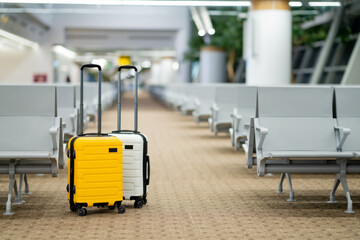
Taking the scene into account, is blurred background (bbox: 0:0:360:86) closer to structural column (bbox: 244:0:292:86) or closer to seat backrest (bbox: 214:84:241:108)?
structural column (bbox: 244:0:292:86)

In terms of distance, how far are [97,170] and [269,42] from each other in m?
12.1

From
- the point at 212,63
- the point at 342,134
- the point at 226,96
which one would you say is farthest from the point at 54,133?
the point at 212,63

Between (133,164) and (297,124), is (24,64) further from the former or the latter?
(133,164)

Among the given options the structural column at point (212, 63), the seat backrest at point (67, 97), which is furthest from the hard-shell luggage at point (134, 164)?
the structural column at point (212, 63)

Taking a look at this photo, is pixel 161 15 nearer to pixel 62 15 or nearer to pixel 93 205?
pixel 62 15

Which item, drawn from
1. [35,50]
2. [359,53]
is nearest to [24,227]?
[359,53]

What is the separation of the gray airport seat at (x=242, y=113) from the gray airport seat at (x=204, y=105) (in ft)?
19.3

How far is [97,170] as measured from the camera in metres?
6.56

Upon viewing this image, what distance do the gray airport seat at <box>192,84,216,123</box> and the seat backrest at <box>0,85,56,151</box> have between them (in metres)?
10.0

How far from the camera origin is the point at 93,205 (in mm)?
6613

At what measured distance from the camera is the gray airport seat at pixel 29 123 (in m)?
7.41

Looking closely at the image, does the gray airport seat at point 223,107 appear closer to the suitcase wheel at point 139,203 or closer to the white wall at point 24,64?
the suitcase wheel at point 139,203

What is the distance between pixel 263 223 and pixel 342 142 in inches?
61.8

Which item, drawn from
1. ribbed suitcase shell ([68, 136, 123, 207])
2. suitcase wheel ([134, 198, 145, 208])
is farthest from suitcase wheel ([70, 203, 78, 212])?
suitcase wheel ([134, 198, 145, 208])
